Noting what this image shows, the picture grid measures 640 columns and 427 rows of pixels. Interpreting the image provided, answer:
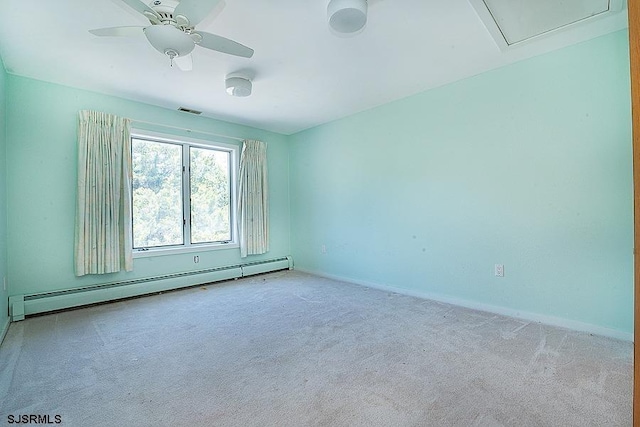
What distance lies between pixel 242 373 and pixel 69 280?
8.55 feet

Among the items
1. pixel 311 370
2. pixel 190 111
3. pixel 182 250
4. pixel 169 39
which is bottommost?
pixel 311 370

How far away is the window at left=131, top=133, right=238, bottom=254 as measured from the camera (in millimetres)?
3787

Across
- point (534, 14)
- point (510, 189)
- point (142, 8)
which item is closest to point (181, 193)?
point (142, 8)

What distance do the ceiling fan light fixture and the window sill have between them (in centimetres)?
224

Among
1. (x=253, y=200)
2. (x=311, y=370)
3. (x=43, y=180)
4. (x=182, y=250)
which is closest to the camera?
(x=311, y=370)

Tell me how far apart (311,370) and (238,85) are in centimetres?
266

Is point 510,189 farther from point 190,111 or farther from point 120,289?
point 120,289

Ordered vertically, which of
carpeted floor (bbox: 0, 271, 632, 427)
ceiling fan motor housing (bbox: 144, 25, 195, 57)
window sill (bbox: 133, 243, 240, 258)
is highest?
ceiling fan motor housing (bbox: 144, 25, 195, 57)

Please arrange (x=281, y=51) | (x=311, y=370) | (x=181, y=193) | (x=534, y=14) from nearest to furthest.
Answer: (x=311, y=370)
(x=534, y=14)
(x=281, y=51)
(x=181, y=193)

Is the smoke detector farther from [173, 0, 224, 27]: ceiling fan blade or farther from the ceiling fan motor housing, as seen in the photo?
[173, 0, 224, 27]: ceiling fan blade

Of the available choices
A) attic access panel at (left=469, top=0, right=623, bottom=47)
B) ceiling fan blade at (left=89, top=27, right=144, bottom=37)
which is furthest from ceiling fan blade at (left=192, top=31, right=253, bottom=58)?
attic access panel at (left=469, top=0, right=623, bottom=47)

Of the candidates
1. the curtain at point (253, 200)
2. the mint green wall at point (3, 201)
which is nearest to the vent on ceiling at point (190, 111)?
the curtain at point (253, 200)

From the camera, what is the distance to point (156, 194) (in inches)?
153

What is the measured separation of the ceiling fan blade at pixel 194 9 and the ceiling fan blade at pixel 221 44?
0.40 feet
